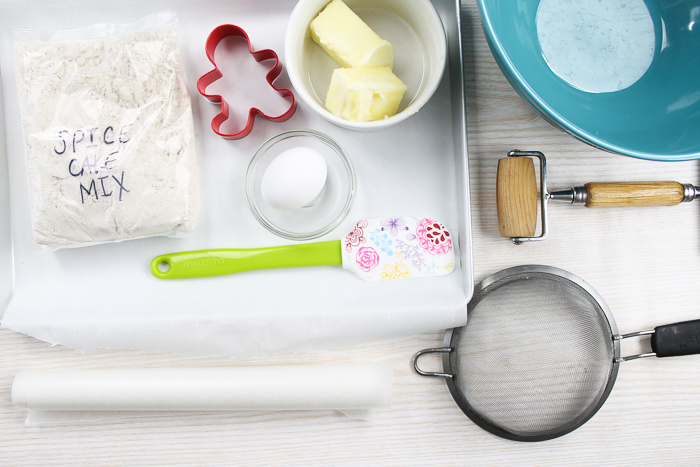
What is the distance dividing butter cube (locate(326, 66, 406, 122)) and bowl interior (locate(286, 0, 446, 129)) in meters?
0.03

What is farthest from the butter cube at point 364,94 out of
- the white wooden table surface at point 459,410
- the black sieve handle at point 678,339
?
the black sieve handle at point 678,339

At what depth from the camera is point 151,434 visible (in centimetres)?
59

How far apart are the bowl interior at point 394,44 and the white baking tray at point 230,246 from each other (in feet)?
0.13

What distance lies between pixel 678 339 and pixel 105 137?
0.81 metres

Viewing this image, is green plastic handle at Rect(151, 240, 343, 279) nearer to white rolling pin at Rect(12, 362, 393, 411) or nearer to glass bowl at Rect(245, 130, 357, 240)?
glass bowl at Rect(245, 130, 357, 240)

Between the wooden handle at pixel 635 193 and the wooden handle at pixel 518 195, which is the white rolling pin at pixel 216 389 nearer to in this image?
the wooden handle at pixel 518 195

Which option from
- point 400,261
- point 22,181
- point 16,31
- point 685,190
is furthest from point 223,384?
point 685,190

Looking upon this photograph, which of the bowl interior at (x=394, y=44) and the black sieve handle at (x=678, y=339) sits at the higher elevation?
the bowl interior at (x=394, y=44)

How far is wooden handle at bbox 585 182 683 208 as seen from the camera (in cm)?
52

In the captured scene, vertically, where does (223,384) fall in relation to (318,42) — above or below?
below

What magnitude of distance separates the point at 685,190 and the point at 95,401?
837 millimetres

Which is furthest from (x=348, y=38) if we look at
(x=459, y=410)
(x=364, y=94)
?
(x=459, y=410)

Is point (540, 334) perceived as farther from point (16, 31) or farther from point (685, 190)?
point (16, 31)

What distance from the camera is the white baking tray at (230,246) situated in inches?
21.5
